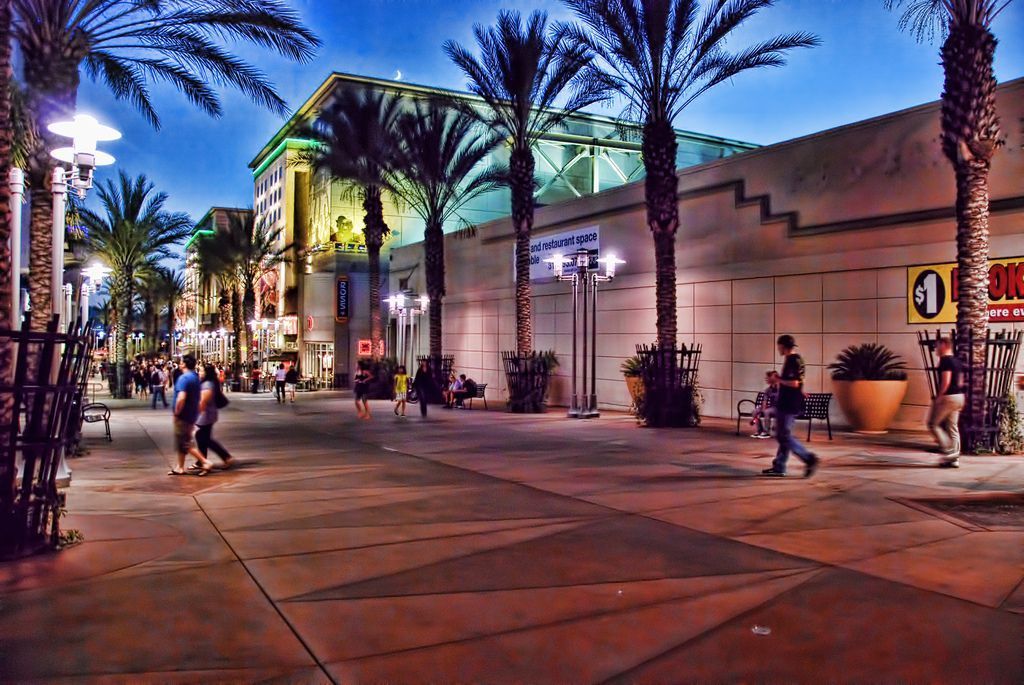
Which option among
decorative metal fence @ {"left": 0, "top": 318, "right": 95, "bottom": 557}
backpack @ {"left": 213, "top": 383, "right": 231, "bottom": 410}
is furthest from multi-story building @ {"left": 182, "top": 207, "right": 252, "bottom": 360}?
decorative metal fence @ {"left": 0, "top": 318, "right": 95, "bottom": 557}

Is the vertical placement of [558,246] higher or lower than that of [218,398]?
higher

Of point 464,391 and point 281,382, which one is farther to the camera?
point 281,382

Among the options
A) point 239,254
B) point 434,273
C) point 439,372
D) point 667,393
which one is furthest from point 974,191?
point 239,254

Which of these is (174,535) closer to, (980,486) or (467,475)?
(467,475)

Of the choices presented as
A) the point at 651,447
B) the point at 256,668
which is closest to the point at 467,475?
the point at 651,447

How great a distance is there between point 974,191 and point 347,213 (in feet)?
137

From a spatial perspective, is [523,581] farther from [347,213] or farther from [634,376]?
[347,213]

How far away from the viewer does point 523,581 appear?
626 centimetres

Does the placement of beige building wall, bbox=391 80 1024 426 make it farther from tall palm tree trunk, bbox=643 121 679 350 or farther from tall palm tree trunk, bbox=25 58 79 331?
tall palm tree trunk, bbox=25 58 79 331

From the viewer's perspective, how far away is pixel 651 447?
14.8m

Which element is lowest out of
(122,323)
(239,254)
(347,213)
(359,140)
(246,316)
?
(122,323)

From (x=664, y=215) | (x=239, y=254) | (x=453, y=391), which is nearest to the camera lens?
(x=664, y=215)

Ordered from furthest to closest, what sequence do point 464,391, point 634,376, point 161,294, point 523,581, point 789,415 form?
point 161,294 → point 464,391 → point 634,376 → point 789,415 → point 523,581

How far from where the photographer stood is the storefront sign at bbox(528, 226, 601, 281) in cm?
2637
